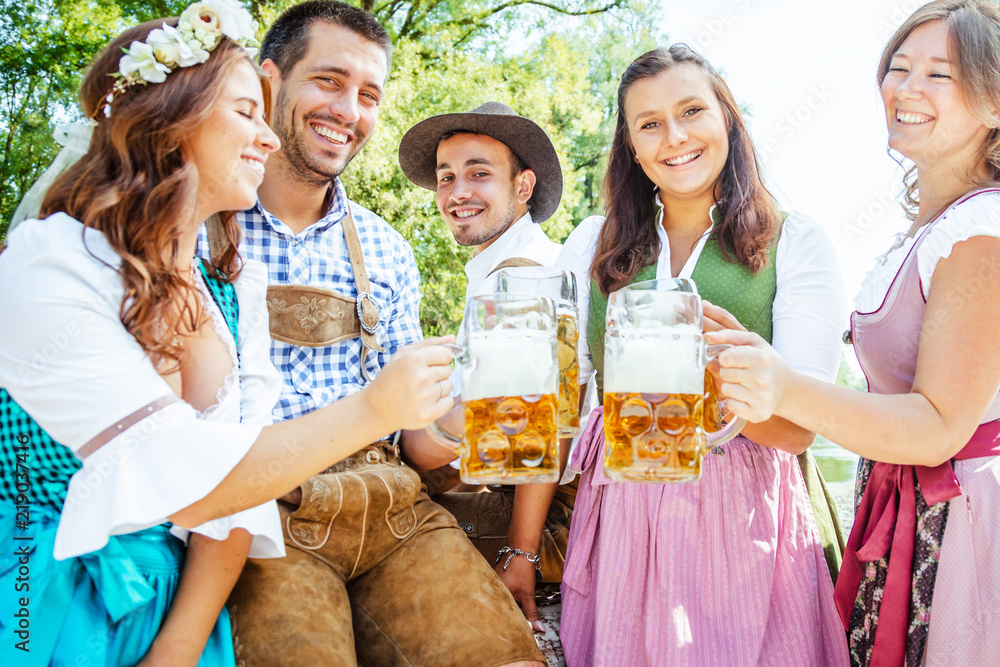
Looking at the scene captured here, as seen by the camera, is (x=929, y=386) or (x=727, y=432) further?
(x=929, y=386)

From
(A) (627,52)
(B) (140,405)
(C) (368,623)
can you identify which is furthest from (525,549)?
(A) (627,52)

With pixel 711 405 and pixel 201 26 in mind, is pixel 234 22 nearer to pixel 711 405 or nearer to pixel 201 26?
pixel 201 26

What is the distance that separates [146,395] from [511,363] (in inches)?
26.1

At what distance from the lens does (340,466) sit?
7.05 feet

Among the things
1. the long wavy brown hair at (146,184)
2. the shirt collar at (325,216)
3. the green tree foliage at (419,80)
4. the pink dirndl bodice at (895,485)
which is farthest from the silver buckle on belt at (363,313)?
the green tree foliage at (419,80)

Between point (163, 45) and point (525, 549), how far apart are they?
1.83 m

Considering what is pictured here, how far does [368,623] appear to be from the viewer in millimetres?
1995

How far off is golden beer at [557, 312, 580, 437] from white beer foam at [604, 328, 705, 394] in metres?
0.24

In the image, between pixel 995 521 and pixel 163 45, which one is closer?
pixel 163 45

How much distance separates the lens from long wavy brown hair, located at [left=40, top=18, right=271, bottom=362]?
144 centimetres

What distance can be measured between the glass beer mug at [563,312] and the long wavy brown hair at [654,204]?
0.63 meters

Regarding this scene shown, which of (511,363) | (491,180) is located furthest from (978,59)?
(491,180)

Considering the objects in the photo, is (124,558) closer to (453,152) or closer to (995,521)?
(995,521)

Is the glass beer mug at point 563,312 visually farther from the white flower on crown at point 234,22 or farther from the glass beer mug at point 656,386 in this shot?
the white flower on crown at point 234,22
